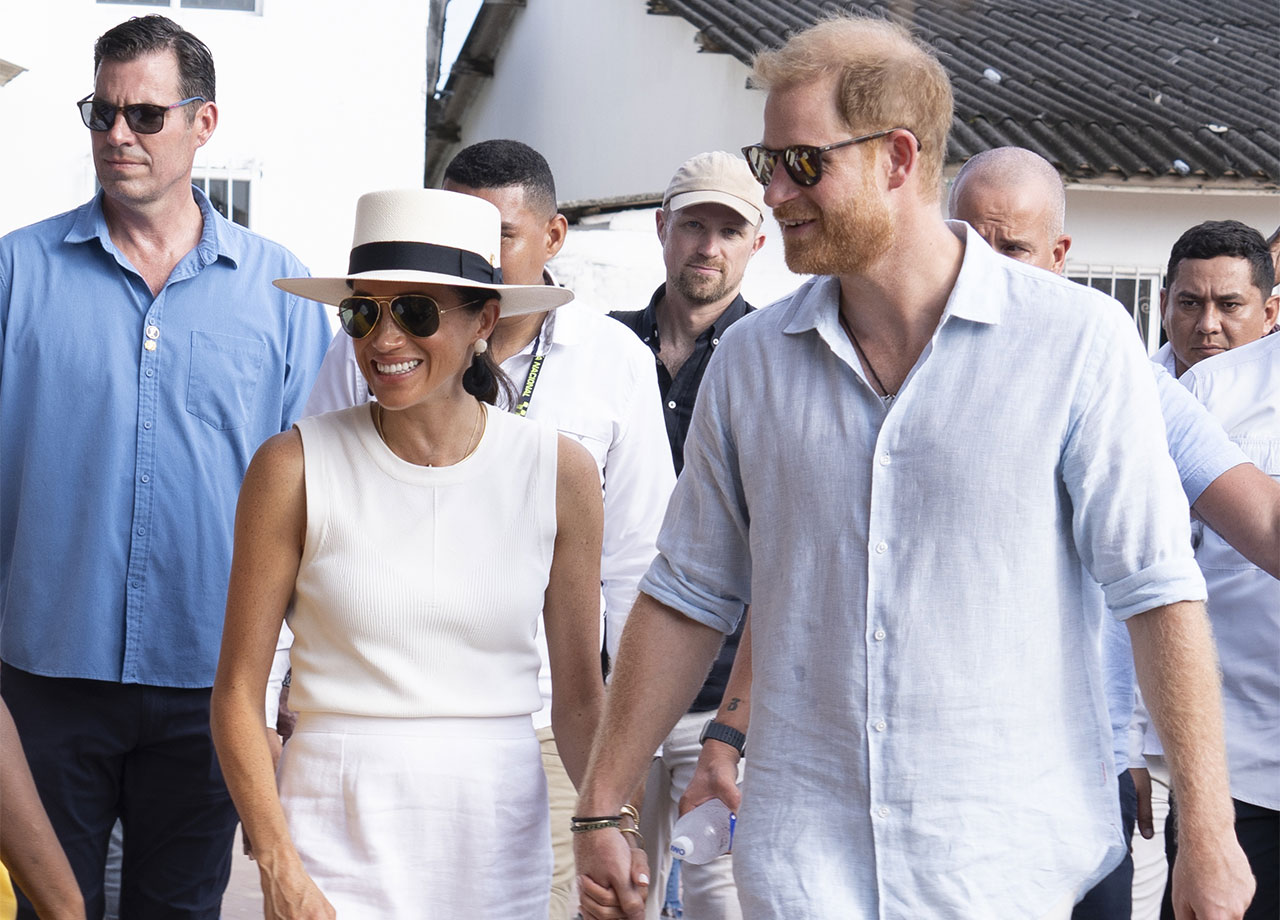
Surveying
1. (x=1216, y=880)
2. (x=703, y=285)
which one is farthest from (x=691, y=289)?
(x=1216, y=880)

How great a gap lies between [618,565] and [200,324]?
1.27 m

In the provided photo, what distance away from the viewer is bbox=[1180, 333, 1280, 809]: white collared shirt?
409cm

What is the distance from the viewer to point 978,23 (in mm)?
15992

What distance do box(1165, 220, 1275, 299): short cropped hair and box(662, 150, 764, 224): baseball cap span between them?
1.36 metres

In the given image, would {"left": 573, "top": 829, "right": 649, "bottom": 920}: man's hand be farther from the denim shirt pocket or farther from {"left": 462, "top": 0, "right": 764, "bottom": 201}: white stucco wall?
{"left": 462, "top": 0, "right": 764, "bottom": 201}: white stucco wall

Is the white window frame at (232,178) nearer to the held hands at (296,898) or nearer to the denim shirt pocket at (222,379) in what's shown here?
the denim shirt pocket at (222,379)

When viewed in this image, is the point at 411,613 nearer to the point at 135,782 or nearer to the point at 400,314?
the point at 400,314

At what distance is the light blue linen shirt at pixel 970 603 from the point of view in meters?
2.58

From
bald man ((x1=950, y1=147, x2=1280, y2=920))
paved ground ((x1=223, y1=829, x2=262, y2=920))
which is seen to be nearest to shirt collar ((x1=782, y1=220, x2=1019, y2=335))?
bald man ((x1=950, y1=147, x2=1280, y2=920))

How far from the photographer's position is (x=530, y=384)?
408 cm

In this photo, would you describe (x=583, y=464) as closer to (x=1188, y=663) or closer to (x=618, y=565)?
(x=618, y=565)

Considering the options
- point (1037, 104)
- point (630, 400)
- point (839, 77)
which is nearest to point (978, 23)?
point (1037, 104)

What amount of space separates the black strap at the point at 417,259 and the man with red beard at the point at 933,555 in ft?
2.46

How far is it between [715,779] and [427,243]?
1.30m
